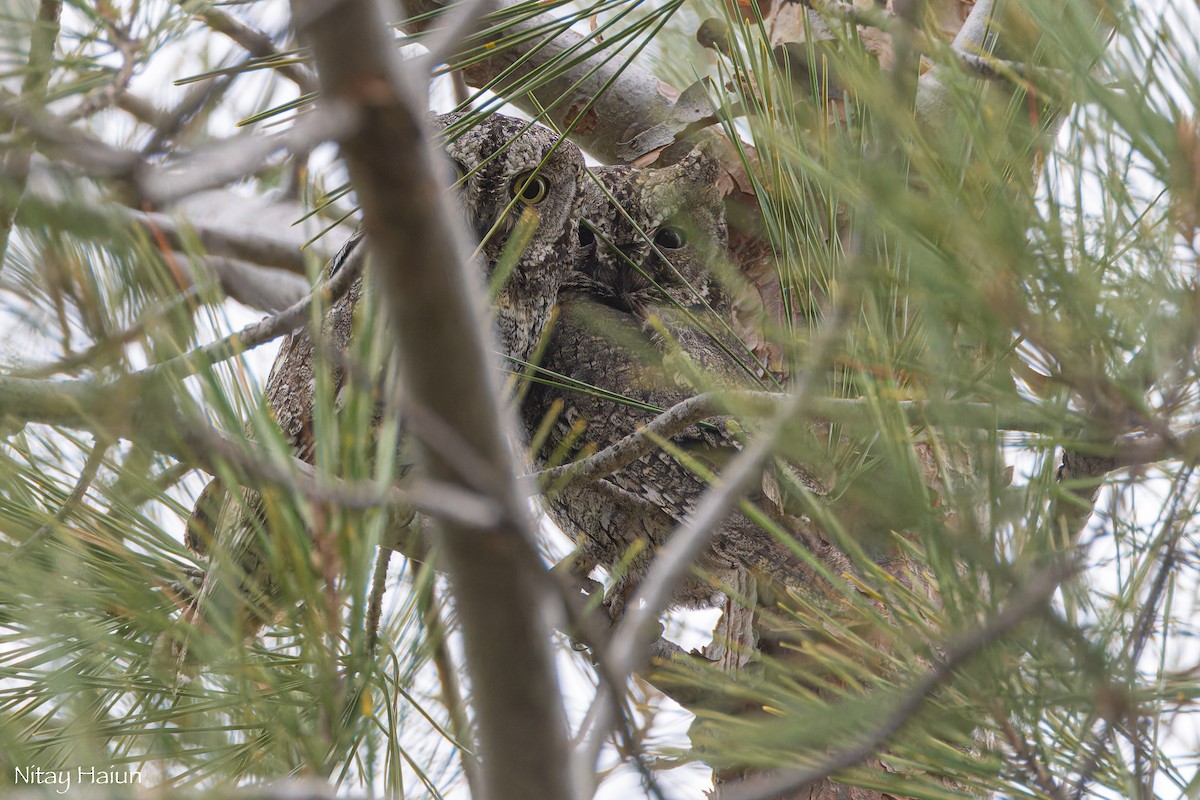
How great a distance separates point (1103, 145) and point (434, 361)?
1.56 ft

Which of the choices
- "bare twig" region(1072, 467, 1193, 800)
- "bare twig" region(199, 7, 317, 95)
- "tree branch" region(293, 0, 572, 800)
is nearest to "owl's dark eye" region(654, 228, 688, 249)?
"bare twig" region(199, 7, 317, 95)

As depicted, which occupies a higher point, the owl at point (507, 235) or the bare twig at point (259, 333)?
the owl at point (507, 235)

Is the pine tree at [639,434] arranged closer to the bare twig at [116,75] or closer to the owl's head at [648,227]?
the bare twig at [116,75]

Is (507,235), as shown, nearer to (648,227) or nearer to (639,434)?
(648,227)

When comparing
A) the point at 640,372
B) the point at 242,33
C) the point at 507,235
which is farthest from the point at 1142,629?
the point at 242,33

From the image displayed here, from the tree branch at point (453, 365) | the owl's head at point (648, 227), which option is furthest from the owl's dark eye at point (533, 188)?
the tree branch at point (453, 365)

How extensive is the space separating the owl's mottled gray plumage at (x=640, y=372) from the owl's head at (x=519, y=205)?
7 centimetres

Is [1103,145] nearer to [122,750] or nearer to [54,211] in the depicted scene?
[54,211]

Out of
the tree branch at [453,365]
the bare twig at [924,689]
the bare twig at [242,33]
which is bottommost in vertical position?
the bare twig at [924,689]

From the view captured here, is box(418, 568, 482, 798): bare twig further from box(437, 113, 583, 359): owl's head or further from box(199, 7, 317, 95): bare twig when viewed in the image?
box(199, 7, 317, 95): bare twig

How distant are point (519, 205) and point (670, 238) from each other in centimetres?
33

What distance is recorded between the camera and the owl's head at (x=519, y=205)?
4.75ft

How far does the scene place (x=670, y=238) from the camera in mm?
1683

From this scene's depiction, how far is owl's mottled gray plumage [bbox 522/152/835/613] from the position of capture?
1.37 meters
